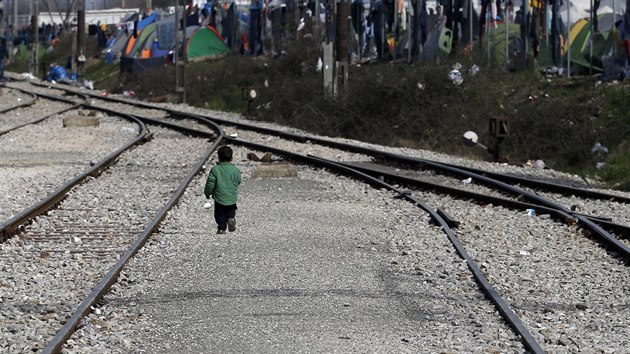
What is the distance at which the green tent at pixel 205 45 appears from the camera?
62.9 m

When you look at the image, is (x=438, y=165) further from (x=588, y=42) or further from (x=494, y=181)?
(x=588, y=42)

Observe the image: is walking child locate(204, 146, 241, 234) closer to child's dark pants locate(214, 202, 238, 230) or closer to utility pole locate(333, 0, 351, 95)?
child's dark pants locate(214, 202, 238, 230)

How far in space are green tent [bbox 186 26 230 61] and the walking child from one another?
49.6m

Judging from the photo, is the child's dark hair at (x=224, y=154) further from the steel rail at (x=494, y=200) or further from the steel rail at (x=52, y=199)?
the steel rail at (x=494, y=200)

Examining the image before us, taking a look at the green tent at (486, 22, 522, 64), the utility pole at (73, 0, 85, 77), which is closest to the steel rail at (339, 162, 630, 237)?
the green tent at (486, 22, 522, 64)

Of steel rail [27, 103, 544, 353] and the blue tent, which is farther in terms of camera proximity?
the blue tent

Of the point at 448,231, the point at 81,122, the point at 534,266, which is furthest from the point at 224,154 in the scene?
the point at 81,122

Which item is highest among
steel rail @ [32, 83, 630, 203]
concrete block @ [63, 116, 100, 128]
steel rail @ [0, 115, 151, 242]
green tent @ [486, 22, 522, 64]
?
green tent @ [486, 22, 522, 64]

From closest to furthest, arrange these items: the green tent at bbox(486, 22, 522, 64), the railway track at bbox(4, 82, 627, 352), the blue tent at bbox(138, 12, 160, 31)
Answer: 1. the railway track at bbox(4, 82, 627, 352)
2. the green tent at bbox(486, 22, 522, 64)
3. the blue tent at bbox(138, 12, 160, 31)

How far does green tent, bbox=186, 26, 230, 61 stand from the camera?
6294cm

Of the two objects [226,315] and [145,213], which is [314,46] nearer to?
[145,213]

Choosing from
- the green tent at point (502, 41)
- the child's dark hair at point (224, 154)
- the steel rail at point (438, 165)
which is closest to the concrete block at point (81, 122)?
the steel rail at point (438, 165)

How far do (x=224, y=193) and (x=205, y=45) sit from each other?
5041 cm

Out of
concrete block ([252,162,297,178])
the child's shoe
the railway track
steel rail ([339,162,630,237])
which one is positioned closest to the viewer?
the railway track
